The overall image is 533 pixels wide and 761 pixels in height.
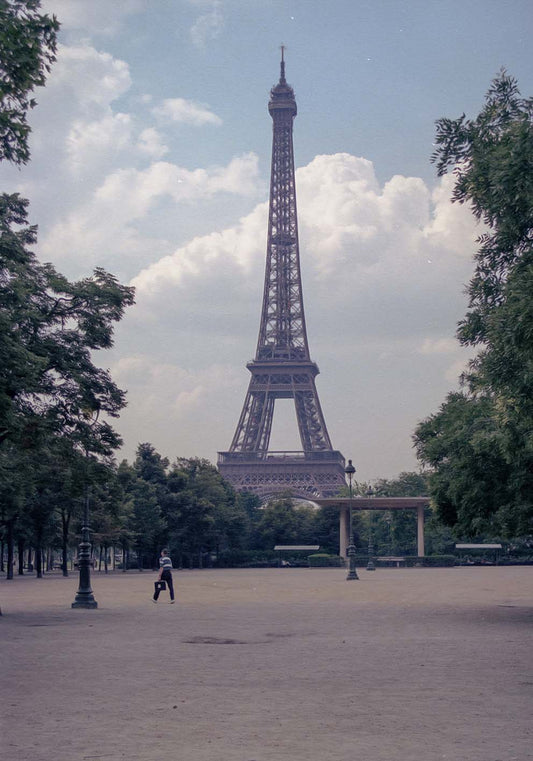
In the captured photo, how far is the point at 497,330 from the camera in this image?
15.4 m

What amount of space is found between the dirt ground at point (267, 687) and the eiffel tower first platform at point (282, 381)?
302ft

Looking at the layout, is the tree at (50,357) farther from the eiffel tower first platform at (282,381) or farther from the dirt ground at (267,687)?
the eiffel tower first platform at (282,381)

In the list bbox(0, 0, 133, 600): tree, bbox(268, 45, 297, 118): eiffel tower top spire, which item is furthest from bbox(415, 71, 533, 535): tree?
bbox(268, 45, 297, 118): eiffel tower top spire

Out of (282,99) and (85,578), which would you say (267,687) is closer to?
(85,578)

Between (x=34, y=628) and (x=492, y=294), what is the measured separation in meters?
13.5

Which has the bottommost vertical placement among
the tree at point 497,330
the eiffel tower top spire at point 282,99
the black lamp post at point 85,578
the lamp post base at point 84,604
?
the lamp post base at point 84,604

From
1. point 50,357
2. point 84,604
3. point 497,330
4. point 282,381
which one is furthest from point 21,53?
point 282,381

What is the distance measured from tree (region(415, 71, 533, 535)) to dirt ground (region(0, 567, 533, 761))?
3414mm

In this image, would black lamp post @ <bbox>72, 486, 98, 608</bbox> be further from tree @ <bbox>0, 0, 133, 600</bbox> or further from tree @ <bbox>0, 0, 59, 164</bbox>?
tree @ <bbox>0, 0, 59, 164</bbox>

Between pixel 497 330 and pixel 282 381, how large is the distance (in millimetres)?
107909

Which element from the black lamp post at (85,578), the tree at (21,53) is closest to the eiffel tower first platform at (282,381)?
the black lamp post at (85,578)

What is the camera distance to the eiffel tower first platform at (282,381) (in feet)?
387

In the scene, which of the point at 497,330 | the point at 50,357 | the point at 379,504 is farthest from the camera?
the point at 379,504

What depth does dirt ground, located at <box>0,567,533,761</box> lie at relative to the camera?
29.6ft
